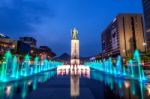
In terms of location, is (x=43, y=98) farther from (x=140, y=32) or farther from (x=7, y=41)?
(x=140, y=32)

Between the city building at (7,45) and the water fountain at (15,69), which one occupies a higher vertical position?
the city building at (7,45)

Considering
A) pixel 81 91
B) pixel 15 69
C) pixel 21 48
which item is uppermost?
pixel 21 48

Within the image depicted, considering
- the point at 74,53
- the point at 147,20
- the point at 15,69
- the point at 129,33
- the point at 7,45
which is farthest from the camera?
the point at 129,33

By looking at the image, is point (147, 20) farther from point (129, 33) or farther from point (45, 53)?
point (45, 53)

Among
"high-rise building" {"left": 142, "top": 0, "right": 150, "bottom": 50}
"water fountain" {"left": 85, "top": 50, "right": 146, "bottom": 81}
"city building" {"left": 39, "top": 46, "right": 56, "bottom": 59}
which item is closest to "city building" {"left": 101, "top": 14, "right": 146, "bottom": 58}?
"high-rise building" {"left": 142, "top": 0, "right": 150, "bottom": 50}

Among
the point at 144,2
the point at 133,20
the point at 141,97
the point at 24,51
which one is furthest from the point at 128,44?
the point at 141,97

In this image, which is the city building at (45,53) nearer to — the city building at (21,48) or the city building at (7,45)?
the city building at (21,48)

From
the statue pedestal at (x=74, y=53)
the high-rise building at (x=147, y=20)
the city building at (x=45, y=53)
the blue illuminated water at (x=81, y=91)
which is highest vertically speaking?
the high-rise building at (x=147, y=20)

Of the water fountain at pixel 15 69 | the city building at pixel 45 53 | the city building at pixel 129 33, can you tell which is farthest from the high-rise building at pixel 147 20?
the city building at pixel 45 53

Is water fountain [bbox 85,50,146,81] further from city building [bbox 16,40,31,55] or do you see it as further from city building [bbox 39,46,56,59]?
city building [bbox 39,46,56,59]

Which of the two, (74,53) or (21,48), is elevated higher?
(21,48)

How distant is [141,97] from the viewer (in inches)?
322

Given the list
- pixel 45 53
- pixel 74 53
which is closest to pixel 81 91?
pixel 74 53

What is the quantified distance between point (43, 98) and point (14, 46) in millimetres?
90347
